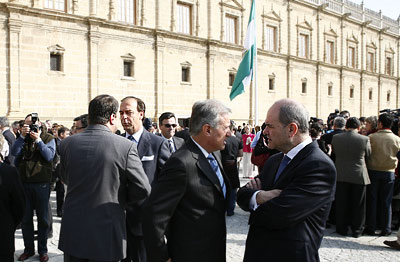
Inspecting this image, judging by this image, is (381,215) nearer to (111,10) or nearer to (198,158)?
(198,158)

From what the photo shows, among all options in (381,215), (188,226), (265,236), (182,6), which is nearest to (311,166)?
(265,236)

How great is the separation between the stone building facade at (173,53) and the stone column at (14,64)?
0.14 feet

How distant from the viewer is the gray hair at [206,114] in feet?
8.55

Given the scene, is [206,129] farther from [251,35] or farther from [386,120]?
[251,35]

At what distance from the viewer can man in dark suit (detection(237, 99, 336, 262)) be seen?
222 centimetres

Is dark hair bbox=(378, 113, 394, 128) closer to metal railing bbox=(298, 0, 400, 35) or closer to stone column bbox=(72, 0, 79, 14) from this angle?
stone column bbox=(72, 0, 79, 14)

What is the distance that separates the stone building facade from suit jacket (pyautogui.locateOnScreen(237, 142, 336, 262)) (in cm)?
1558

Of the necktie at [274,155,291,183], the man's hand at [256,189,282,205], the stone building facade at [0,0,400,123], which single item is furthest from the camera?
the stone building facade at [0,0,400,123]

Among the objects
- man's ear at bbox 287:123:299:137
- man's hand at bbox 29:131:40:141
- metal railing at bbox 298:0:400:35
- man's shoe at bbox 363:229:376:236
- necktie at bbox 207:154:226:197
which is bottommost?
man's shoe at bbox 363:229:376:236

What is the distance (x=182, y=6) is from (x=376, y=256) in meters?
19.1

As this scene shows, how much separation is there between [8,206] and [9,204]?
0.08 ft

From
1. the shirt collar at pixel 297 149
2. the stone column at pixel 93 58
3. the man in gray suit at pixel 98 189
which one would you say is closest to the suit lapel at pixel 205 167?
the shirt collar at pixel 297 149

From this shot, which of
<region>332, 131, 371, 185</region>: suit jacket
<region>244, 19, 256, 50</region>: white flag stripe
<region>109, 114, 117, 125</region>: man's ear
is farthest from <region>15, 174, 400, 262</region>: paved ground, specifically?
<region>244, 19, 256, 50</region>: white flag stripe

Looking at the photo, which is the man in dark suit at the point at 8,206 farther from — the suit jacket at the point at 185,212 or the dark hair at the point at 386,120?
the dark hair at the point at 386,120
